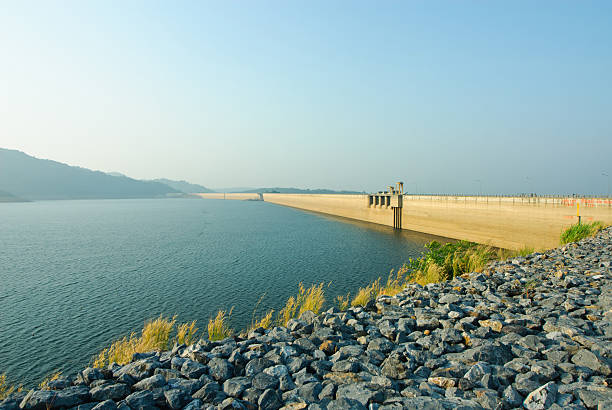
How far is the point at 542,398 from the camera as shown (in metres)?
5.17

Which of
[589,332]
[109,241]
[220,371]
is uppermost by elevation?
[589,332]

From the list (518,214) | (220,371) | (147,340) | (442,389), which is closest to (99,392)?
(220,371)

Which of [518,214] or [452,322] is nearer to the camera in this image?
[452,322]

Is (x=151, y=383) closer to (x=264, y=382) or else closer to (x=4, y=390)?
(x=264, y=382)

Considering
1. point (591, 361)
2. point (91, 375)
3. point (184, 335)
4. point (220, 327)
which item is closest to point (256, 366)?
point (91, 375)

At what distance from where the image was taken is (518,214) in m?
43.3

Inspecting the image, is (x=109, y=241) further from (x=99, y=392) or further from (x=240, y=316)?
(x=99, y=392)

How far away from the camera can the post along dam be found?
1486 inches

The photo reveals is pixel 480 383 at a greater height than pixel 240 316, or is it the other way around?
pixel 480 383

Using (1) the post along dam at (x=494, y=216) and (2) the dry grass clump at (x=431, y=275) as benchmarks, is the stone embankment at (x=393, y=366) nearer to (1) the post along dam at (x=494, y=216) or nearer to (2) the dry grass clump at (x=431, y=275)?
(2) the dry grass clump at (x=431, y=275)

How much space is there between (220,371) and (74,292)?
22987 millimetres

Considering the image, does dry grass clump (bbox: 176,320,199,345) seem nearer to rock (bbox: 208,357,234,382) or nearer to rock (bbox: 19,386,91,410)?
rock (bbox: 208,357,234,382)

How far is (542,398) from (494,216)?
47.9 metres

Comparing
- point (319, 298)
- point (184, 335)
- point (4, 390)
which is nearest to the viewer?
point (4, 390)
